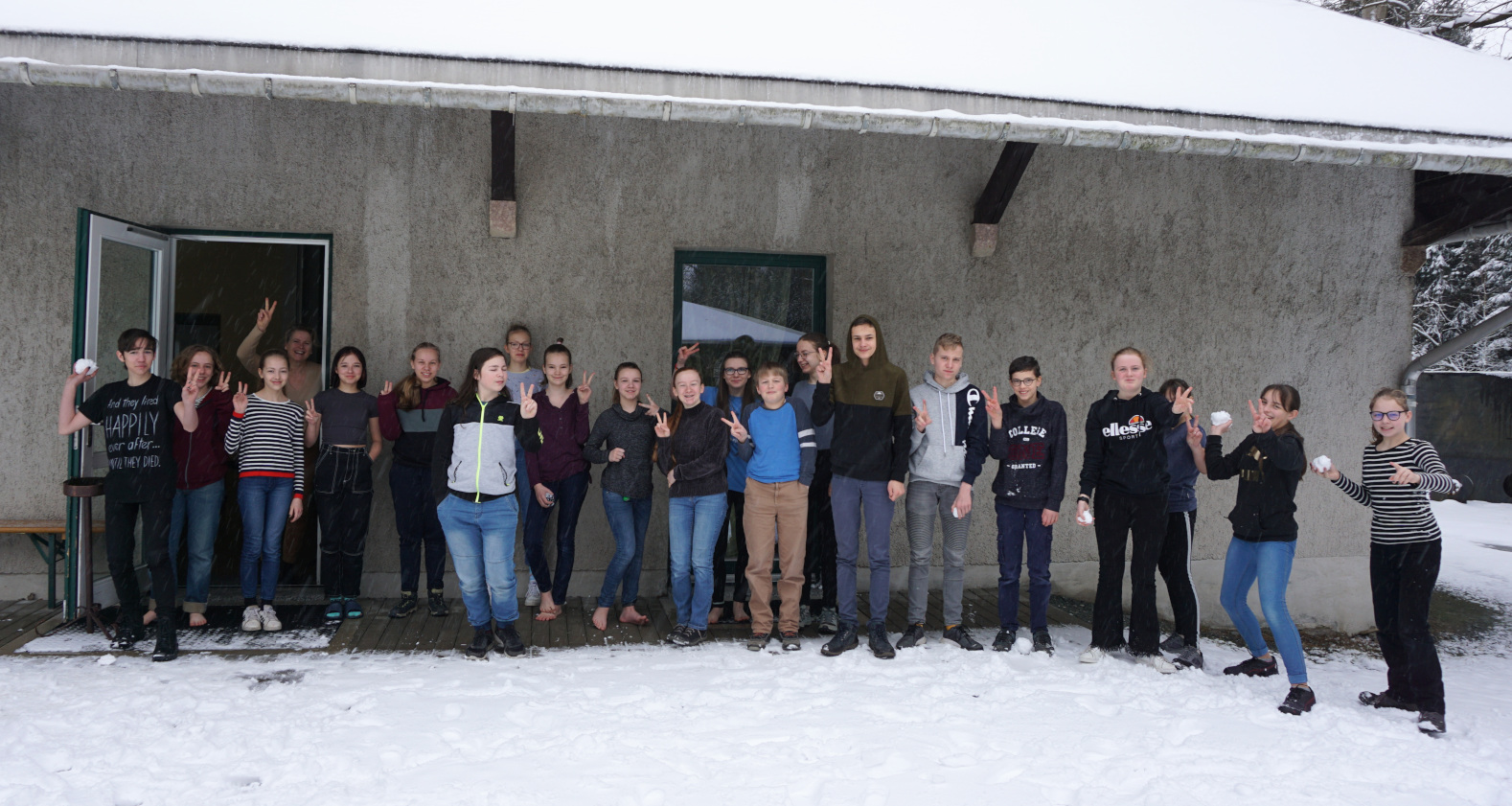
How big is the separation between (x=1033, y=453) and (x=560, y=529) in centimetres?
271

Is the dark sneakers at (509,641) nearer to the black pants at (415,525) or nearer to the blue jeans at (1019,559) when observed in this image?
the black pants at (415,525)

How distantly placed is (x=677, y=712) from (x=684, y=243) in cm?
322

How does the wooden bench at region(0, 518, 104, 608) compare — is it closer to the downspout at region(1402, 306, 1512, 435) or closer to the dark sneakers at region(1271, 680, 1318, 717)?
the dark sneakers at region(1271, 680, 1318, 717)

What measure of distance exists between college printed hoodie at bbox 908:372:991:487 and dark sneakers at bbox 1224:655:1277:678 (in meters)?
1.66

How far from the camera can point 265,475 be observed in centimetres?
478

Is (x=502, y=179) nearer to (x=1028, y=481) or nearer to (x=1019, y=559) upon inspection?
(x=1028, y=481)

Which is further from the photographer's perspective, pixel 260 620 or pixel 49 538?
pixel 49 538

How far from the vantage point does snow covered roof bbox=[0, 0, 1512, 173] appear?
3955 millimetres

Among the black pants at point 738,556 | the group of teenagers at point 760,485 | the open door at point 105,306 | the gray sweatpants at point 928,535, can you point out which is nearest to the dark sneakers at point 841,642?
the group of teenagers at point 760,485

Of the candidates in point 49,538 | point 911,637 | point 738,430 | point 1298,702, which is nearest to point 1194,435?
point 1298,702

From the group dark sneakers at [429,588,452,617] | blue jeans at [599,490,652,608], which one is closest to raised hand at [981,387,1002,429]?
blue jeans at [599,490,652,608]

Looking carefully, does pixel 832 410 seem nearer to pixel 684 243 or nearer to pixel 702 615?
pixel 702 615

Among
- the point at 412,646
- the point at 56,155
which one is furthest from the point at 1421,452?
the point at 56,155

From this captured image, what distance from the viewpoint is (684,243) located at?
581cm
